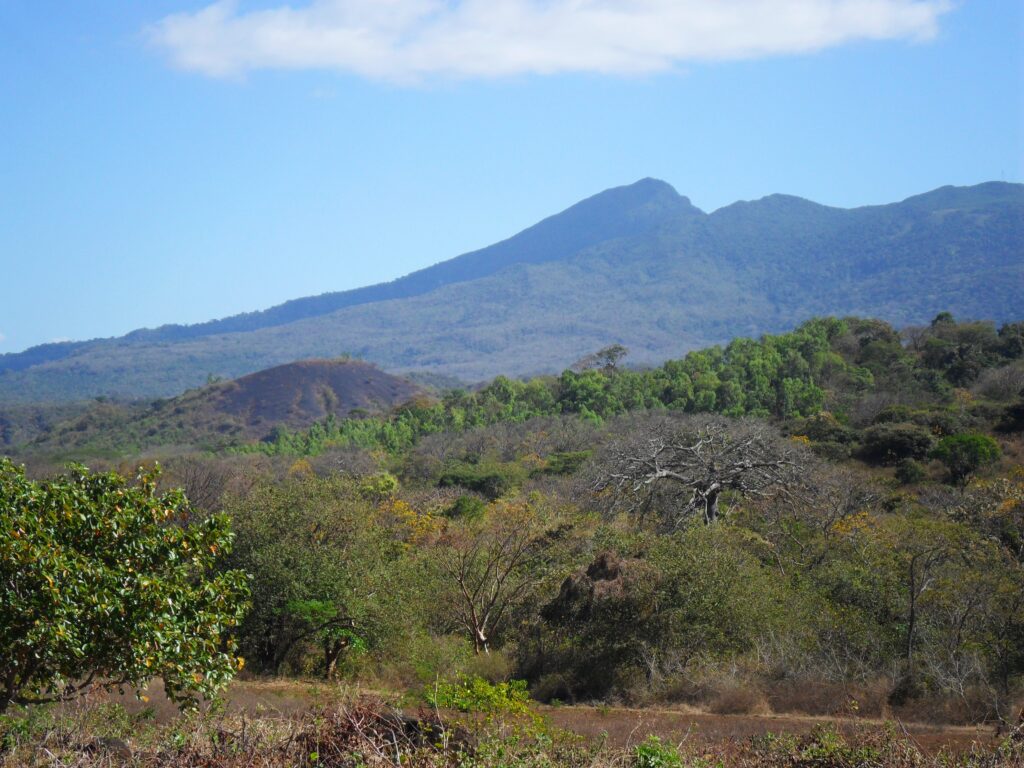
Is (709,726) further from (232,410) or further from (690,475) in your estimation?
(232,410)

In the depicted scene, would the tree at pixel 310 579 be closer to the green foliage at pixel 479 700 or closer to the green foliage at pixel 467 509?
the green foliage at pixel 479 700

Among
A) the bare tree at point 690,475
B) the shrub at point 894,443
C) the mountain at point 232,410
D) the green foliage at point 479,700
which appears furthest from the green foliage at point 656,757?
the mountain at point 232,410

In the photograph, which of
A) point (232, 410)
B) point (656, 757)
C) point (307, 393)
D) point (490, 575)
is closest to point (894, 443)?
point (490, 575)

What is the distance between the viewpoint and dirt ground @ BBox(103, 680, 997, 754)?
1075 cm

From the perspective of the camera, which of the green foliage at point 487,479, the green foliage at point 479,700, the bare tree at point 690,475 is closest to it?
the green foliage at point 479,700

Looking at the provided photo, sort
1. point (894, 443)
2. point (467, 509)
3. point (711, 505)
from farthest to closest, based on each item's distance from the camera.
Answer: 1. point (894, 443)
2. point (467, 509)
3. point (711, 505)

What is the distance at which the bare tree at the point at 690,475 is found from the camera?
2264 cm

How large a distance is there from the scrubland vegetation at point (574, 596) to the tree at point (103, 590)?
0.08 feet

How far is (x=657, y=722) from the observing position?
12.7 m

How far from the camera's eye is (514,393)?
63.5 m

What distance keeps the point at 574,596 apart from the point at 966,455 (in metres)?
20.1

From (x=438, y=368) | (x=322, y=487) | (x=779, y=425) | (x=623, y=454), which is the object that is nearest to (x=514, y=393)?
(x=779, y=425)

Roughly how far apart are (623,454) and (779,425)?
66.0ft

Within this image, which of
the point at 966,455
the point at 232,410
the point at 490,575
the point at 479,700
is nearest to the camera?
the point at 479,700
